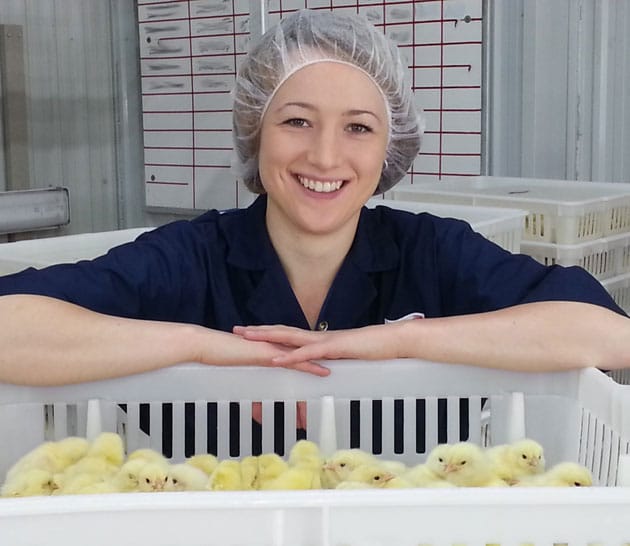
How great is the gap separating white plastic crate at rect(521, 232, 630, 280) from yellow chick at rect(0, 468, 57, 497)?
1.82m

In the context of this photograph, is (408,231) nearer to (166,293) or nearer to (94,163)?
(166,293)

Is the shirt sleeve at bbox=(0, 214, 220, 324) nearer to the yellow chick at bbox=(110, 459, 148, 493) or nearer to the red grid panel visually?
the yellow chick at bbox=(110, 459, 148, 493)

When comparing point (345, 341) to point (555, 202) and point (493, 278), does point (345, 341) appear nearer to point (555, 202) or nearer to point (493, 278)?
point (493, 278)

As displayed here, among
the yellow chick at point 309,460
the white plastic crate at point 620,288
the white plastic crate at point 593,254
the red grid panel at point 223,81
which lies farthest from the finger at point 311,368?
the red grid panel at point 223,81

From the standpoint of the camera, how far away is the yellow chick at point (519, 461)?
1.18 metres

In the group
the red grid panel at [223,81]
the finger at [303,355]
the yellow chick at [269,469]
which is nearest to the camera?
the yellow chick at [269,469]

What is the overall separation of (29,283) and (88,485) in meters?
0.49

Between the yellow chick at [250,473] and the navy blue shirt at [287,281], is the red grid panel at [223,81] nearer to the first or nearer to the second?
the navy blue shirt at [287,281]

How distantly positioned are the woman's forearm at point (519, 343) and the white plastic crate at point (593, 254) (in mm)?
1243

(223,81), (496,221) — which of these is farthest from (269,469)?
(223,81)

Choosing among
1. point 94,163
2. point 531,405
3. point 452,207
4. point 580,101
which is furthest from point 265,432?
point 94,163

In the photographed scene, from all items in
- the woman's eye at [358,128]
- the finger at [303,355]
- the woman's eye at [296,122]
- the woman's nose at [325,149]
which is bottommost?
the finger at [303,355]

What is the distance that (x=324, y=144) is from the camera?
165 cm

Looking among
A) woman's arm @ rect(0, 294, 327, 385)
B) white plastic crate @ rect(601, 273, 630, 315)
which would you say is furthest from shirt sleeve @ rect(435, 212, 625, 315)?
white plastic crate @ rect(601, 273, 630, 315)
